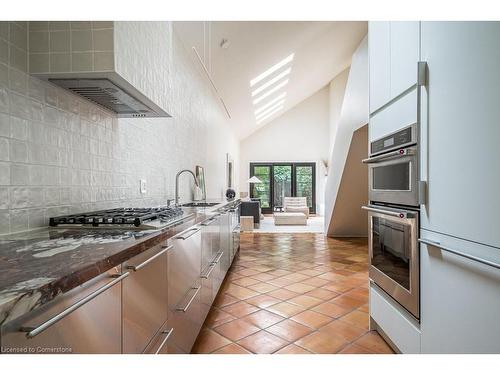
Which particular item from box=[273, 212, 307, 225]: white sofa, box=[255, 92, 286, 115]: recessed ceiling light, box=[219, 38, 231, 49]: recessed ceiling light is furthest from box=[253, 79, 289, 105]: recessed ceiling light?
box=[219, 38, 231, 49]: recessed ceiling light

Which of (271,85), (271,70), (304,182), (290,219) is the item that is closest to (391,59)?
(271,70)

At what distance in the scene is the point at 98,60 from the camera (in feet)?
4.72

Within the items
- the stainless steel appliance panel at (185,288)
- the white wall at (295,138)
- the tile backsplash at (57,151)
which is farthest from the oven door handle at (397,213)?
the white wall at (295,138)

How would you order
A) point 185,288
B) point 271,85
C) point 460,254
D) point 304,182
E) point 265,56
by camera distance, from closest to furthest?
point 460,254
point 185,288
point 265,56
point 271,85
point 304,182

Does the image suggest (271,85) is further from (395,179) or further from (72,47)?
(72,47)

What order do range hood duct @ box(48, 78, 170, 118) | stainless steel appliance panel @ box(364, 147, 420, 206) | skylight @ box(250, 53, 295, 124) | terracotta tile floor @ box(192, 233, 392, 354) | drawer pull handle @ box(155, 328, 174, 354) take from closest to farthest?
drawer pull handle @ box(155, 328, 174, 354) < range hood duct @ box(48, 78, 170, 118) < stainless steel appliance panel @ box(364, 147, 420, 206) < terracotta tile floor @ box(192, 233, 392, 354) < skylight @ box(250, 53, 295, 124)

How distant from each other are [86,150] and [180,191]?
6.79ft

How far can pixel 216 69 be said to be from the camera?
4.89m

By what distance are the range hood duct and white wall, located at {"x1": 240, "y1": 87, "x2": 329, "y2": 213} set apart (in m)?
10.4

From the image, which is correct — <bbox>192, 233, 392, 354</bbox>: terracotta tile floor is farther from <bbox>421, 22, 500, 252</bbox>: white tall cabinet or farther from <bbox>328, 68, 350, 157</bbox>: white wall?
<bbox>328, 68, 350, 157</bbox>: white wall

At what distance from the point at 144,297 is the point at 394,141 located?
1612 mm

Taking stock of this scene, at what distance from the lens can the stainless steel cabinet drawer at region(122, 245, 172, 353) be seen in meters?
1.02

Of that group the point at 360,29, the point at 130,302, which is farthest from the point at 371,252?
the point at 360,29

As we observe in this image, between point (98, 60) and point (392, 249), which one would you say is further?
point (392, 249)
